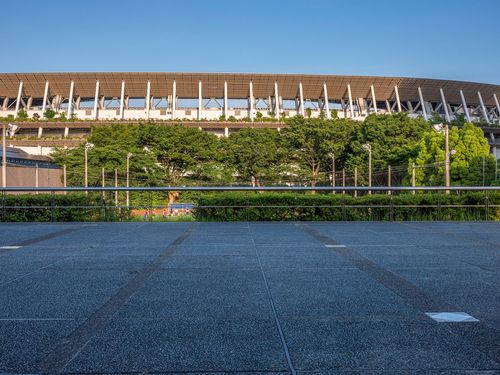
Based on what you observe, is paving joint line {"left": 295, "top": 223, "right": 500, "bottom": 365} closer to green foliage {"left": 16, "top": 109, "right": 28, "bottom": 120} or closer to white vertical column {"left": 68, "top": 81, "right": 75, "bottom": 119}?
white vertical column {"left": 68, "top": 81, "right": 75, "bottom": 119}

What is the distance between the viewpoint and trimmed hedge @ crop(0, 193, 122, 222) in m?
13.5

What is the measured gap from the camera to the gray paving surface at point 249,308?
2775mm

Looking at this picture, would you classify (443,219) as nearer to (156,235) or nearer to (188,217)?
(188,217)

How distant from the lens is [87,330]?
132 inches

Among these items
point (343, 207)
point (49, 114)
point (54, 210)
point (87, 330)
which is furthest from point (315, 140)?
point (87, 330)

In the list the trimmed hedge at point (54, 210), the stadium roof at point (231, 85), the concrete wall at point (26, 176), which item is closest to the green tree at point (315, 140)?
the stadium roof at point (231, 85)

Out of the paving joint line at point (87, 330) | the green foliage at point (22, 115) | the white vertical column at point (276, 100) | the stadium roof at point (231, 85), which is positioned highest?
the stadium roof at point (231, 85)

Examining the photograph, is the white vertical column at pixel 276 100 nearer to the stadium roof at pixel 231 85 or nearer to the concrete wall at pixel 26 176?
the stadium roof at pixel 231 85

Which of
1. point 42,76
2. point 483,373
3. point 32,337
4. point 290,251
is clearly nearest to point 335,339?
point 483,373

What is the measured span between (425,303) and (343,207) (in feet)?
31.4

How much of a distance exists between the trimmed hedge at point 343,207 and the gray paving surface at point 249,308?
5.56m

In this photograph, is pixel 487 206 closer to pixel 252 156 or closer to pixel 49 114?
pixel 252 156

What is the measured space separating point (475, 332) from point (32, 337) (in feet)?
9.92

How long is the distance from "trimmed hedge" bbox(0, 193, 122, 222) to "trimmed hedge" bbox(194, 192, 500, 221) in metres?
2.86
